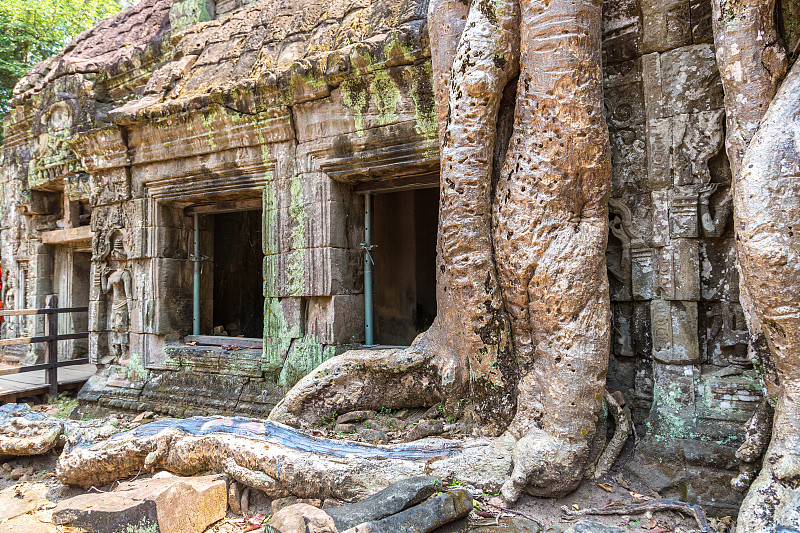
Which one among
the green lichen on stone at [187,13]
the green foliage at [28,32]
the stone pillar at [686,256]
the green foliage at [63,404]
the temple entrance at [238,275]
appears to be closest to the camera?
the stone pillar at [686,256]

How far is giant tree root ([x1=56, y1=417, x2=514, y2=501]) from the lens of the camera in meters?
2.47

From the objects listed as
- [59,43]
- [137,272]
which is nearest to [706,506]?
[137,272]

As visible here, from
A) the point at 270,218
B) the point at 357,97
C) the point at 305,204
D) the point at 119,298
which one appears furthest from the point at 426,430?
the point at 119,298

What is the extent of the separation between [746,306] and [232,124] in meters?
3.94

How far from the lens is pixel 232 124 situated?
444cm

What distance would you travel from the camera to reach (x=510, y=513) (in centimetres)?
228

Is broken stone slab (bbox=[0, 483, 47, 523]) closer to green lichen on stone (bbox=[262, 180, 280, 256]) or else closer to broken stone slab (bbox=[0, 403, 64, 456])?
broken stone slab (bbox=[0, 403, 64, 456])

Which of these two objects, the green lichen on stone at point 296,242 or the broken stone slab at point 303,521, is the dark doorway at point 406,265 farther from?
the broken stone slab at point 303,521

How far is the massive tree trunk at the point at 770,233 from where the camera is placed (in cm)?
201

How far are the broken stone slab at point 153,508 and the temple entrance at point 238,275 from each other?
4.60 m

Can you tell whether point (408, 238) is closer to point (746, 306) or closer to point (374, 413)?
point (374, 413)

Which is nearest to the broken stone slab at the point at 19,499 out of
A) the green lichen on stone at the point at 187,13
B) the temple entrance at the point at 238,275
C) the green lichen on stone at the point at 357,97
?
the green lichen on stone at the point at 357,97

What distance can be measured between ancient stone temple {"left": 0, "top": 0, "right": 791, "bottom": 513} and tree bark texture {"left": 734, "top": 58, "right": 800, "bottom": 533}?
1.46ft

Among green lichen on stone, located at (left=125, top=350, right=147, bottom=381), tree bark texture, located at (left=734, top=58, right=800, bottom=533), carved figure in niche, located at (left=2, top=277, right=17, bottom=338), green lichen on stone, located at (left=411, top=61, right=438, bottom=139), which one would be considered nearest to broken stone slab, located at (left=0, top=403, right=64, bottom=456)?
green lichen on stone, located at (left=125, top=350, right=147, bottom=381)
